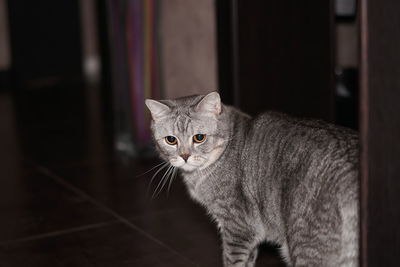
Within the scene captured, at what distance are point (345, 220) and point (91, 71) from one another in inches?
243

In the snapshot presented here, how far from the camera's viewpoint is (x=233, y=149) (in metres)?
2.38

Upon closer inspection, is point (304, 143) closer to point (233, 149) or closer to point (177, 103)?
point (233, 149)

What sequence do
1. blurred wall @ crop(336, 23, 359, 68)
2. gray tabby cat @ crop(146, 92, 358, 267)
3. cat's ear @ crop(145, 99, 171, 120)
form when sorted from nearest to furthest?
gray tabby cat @ crop(146, 92, 358, 267)
cat's ear @ crop(145, 99, 171, 120)
blurred wall @ crop(336, 23, 359, 68)

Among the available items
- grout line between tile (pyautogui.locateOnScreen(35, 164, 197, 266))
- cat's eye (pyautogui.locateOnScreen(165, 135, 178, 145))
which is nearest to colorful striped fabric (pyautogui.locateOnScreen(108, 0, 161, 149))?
grout line between tile (pyautogui.locateOnScreen(35, 164, 197, 266))

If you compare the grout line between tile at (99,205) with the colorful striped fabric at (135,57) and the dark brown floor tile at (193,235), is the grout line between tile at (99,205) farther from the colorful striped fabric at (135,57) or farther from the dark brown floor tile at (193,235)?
the colorful striped fabric at (135,57)

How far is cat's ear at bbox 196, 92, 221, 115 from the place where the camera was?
91.8 inches

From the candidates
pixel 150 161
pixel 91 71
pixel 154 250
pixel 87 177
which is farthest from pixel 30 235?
pixel 91 71

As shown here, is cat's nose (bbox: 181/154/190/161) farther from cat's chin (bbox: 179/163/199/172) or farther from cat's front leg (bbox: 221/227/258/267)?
cat's front leg (bbox: 221/227/258/267)

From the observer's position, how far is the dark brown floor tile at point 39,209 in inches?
115

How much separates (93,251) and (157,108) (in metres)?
0.69

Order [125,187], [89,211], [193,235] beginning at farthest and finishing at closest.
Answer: [125,187], [89,211], [193,235]

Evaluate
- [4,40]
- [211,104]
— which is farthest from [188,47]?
[4,40]

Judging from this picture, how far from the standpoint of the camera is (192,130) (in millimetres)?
2330

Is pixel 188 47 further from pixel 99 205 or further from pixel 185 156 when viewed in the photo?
pixel 185 156
